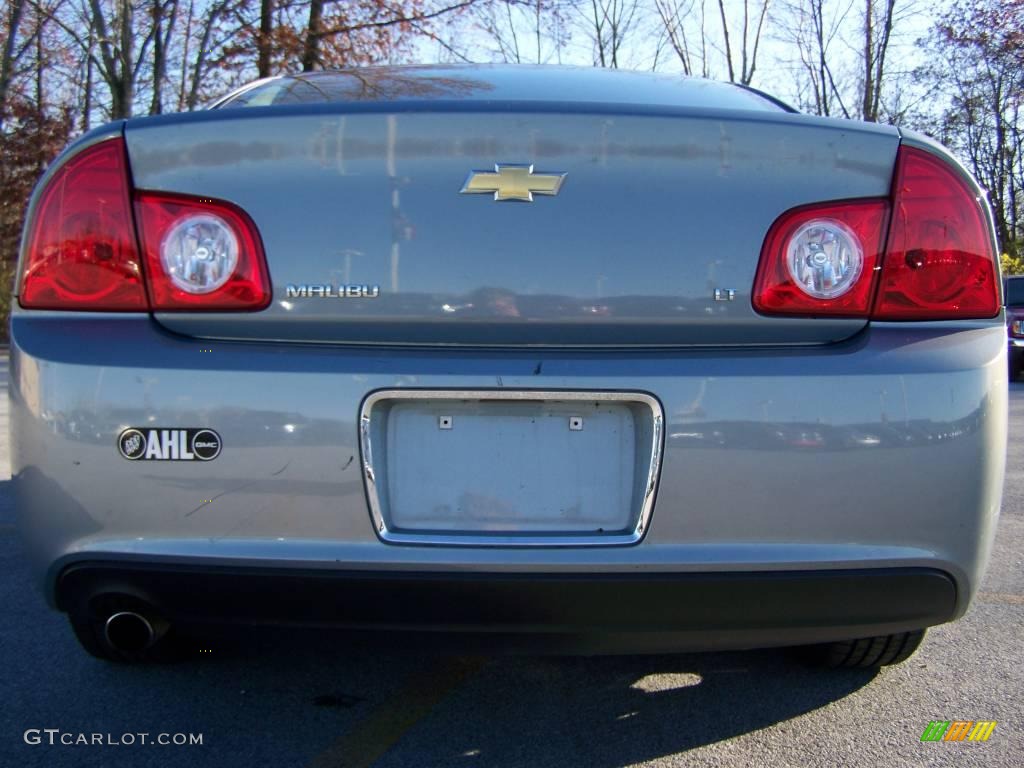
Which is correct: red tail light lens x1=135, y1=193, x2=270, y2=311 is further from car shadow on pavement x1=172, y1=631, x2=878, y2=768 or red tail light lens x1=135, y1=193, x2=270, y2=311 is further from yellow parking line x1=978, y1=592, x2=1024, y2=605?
yellow parking line x1=978, y1=592, x2=1024, y2=605

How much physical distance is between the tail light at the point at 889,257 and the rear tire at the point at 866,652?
2.89ft

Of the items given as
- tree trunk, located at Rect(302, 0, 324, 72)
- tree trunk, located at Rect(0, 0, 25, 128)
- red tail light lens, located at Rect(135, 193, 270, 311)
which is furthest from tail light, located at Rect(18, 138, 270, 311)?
tree trunk, located at Rect(0, 0, 25, 128)

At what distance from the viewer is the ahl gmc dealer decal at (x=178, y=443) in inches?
65.6

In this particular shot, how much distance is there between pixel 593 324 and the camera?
1.73 m

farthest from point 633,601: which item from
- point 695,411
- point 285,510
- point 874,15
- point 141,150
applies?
point 874,15

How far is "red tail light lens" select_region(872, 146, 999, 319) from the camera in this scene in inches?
70.8

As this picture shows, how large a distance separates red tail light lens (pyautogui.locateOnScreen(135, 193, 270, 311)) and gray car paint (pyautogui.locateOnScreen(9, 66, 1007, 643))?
77 millimetres

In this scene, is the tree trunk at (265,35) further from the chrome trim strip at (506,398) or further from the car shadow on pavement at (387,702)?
the chrome trim strip at (506,398)

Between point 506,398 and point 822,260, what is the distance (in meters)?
0.66

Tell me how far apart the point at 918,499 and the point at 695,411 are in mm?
442

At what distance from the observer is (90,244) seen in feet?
5.88

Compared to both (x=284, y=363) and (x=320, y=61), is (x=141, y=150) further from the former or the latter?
(x=320, y=61)
